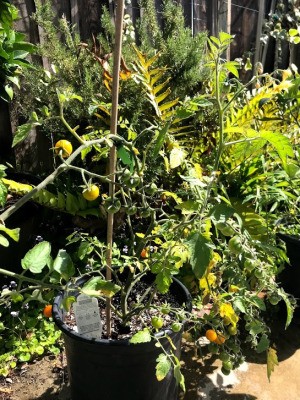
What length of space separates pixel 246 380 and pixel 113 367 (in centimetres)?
81

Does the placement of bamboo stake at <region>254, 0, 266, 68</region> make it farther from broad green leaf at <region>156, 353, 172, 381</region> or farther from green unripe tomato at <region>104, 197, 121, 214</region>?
broad green leaf at <region>156, 353, 172, 381</region>

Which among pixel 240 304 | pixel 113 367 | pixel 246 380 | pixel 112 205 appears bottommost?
pixel 246 380

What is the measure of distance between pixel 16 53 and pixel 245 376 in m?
1.74

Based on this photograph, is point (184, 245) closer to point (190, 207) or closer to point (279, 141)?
point (190, 207)

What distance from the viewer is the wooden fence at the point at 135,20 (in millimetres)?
2850

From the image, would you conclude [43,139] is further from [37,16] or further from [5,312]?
[5,312]

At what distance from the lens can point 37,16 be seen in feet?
8.61

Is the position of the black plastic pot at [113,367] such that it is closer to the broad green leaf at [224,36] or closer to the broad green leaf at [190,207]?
the broad green leaf at [190,207]

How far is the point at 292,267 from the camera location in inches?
91.4

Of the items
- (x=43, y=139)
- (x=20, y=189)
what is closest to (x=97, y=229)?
(x=20, y=189)

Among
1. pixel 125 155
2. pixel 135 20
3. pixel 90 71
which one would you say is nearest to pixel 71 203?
pixel 90 71

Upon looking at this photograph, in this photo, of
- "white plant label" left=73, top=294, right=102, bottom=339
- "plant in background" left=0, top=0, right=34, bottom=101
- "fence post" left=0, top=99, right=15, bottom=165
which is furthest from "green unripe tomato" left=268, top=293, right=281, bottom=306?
"fence post" left=0, top=99, right=15, bottom=165

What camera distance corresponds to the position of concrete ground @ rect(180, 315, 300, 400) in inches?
75.2

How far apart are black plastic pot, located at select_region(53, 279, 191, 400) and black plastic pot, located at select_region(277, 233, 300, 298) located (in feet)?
2.89
